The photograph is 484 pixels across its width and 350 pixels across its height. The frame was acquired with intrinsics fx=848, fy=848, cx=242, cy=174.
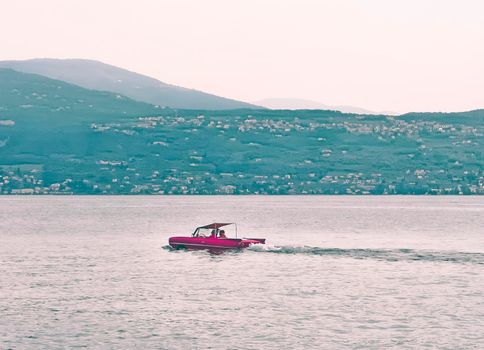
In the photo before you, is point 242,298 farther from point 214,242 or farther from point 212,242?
point 212,242

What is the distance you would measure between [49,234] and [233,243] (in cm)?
6415

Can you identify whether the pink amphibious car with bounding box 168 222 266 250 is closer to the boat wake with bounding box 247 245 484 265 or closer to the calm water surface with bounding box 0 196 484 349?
the calm water surface with bounding box 0 196 484 349

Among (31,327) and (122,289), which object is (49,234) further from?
(31,327)

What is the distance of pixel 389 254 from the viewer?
116750 mm

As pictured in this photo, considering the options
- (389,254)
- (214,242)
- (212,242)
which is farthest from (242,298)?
(389,254)

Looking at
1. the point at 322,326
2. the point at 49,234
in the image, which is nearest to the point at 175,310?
the point at 322,326

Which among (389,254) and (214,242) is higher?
(214,242)

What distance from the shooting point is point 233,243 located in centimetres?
11550

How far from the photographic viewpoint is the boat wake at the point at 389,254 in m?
110

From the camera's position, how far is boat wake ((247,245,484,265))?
110375 millimetres

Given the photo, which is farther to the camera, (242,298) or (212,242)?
(212,242)

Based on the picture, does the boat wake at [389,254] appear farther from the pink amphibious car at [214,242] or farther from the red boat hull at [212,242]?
the pink amphibious car at [214,242]

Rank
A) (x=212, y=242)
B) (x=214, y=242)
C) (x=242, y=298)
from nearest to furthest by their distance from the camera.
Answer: (x=242, y=298) → (x=214, y=242) → (x=212, y=242)

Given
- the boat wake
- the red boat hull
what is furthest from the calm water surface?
the red boat hull
